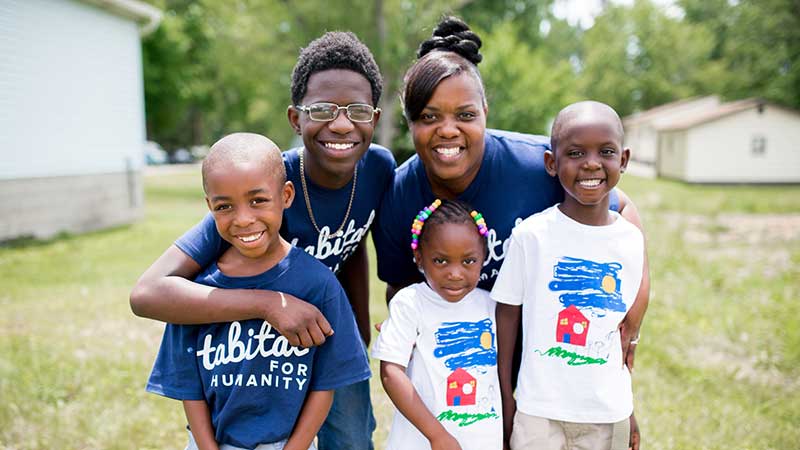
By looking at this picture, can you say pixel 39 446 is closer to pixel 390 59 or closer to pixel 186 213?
pixel 186 213

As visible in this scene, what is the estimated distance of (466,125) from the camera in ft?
8.25

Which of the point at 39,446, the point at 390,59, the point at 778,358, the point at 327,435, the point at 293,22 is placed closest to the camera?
the point at 327,435

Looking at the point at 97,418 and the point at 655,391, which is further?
the point at 655,391

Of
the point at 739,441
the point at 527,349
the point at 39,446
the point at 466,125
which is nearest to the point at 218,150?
the point at 466,125

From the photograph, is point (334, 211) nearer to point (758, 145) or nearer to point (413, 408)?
point (413, 408)

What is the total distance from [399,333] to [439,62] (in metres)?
1.10

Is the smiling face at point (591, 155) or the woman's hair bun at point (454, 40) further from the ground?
the woman's hair bun at point (454, 40)

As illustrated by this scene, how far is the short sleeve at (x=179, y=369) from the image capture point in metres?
2.22

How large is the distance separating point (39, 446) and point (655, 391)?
403 cm

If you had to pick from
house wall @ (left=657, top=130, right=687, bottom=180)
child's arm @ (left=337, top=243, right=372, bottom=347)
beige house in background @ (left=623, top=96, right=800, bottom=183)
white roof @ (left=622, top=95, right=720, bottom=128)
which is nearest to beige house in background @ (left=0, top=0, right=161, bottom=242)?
child's arm @ (left=337, top=243, right=372, bottom=347)

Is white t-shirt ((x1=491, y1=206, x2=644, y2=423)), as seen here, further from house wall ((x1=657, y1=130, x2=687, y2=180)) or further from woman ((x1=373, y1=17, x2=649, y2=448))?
house wall ((x1=657, y1=130, x2=687, y2=180))

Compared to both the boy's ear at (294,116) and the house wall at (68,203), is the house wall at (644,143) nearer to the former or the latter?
the house wall at (68,203)

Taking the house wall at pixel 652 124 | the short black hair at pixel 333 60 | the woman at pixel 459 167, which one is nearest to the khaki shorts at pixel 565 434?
the woman at pixel 459 167

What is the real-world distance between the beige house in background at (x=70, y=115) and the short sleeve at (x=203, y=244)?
985cm
